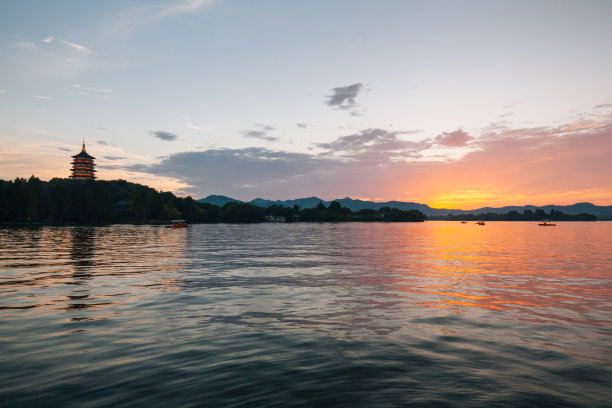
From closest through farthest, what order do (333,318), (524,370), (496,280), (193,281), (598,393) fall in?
(598,393)
(524,370)
(333,318)
(193,281)
(496,280)

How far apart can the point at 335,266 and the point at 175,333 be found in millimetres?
23923

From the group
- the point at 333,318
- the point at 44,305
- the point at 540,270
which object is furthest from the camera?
the point at 540,270

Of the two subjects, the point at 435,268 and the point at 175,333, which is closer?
the point at 175,333

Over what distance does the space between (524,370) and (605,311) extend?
11.9 meters

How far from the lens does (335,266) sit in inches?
1437

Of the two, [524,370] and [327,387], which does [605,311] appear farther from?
[327,387]

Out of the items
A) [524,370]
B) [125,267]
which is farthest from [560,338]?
[125,267]

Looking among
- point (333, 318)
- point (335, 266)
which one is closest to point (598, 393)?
point (333, 318)

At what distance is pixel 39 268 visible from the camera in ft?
106

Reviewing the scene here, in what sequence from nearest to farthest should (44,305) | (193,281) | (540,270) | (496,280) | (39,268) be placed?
(44,305) < (193,281) < (496,280) < (39,268) < (540,270)

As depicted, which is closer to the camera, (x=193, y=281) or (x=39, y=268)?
(x=193, y=281)

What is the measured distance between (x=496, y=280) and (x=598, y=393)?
71.1 feet

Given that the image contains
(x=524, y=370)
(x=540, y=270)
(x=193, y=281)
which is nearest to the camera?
(x=524, y=370)

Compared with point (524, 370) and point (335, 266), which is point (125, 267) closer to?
point (335, 266)
